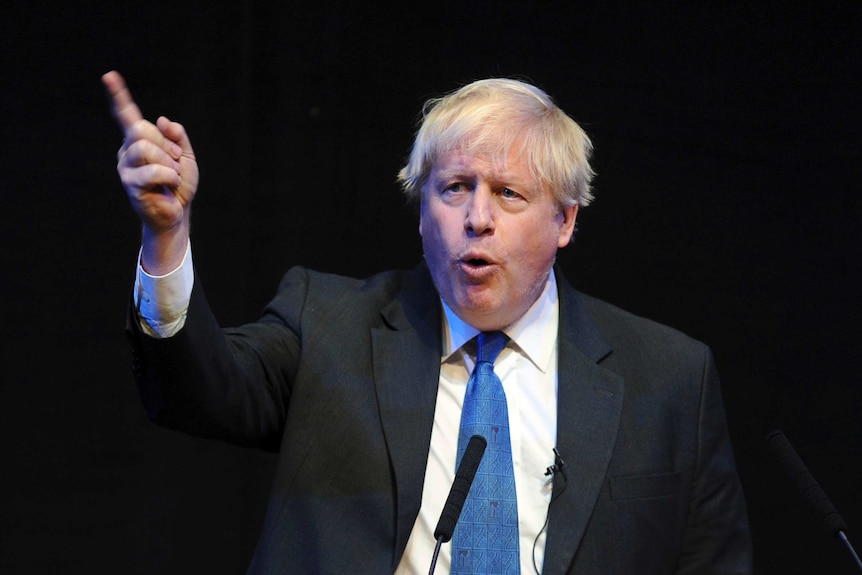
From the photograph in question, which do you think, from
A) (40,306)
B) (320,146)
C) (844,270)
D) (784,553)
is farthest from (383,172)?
(784,553)

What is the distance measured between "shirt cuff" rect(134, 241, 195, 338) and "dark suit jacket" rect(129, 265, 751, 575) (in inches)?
1.8

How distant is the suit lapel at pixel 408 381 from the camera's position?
2229 millimetres

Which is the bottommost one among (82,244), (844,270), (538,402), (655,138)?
(538,402)

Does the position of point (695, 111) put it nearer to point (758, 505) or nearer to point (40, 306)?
point (758, 505)

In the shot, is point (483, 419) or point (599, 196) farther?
point (599, 196)

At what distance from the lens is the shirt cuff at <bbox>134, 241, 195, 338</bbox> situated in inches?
75.7

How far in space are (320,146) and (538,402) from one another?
0.97 meters

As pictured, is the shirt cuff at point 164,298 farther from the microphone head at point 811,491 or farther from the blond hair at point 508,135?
the microphone head at point 811,491

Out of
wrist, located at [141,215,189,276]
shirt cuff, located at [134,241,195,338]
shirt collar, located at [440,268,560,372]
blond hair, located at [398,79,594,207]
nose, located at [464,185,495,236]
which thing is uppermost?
blond hair, located at [398,79,594,207]

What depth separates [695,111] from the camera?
10.1 ft

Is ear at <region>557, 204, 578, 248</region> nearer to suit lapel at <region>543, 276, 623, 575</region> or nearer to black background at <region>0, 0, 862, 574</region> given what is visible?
suit lapel at <region>543, 276, 623, 575</region>

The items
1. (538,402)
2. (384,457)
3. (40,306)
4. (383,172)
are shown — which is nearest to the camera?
(384,457)

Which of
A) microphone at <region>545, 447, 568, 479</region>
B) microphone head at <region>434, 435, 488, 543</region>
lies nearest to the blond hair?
microphone at <region>545, 447, 568, 479</region>

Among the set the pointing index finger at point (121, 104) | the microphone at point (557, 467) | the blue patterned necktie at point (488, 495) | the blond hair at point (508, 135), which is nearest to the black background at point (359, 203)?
the blond hair at point (508, 135)
